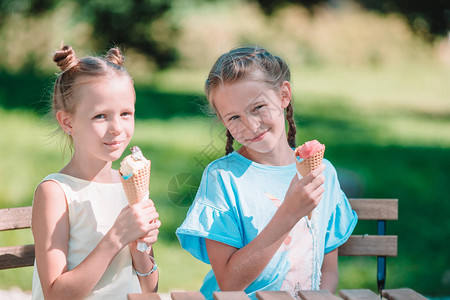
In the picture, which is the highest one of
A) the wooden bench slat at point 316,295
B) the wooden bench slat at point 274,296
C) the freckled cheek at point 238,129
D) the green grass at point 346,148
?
the freckled cheek at point 238,129

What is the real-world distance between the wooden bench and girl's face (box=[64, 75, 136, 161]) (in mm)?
450

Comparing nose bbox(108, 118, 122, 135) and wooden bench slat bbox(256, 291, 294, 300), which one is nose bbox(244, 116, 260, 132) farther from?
wooden bench slat bbox(256, 291, 294, 300)

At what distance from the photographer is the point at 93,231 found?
77.8 inches

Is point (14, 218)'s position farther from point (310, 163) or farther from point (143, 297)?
point (310, 163)

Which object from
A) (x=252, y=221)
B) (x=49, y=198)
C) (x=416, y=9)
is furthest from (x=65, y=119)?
(x=416, y=9)

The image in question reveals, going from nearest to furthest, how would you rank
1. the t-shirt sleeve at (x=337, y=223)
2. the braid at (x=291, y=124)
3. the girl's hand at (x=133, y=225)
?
1. the girl's hand at (x=133, y=225)
2. the t-shirt sleeve at (x=337, y=223)
3. the braid at (x=291, y=124)

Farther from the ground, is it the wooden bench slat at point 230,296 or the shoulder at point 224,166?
the shoulder at point 224,166

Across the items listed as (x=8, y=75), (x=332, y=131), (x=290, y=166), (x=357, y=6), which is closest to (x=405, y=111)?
(x=332, y=131)

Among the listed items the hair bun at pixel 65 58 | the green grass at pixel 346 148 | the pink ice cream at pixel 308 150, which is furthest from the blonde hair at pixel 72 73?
the green grass at pixel 346 148

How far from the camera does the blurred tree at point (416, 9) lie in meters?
6.91

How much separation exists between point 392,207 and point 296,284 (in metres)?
0.61

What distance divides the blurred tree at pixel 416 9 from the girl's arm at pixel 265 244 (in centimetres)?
525

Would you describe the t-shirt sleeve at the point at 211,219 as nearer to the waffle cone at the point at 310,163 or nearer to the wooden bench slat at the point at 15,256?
the waffle cone at the point at 310,163

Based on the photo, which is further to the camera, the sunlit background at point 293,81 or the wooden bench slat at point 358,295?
the sunlit background at point 293,81
